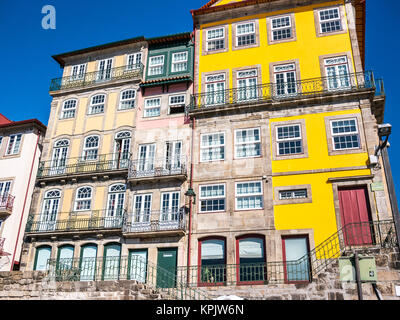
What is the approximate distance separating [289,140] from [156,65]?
9.99 metres

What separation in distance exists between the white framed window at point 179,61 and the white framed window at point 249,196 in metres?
8.70

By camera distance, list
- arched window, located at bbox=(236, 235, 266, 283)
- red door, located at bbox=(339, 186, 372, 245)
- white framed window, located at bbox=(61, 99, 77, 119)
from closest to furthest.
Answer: red door, located at bbox=(339, 186, 372, 245)
arched window, located at bbox=(236, 235, 266, 283)
white framed window, located at bbox=(61, 99, 77, 119)

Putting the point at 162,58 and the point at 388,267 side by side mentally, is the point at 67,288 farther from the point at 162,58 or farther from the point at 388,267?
the point at 162,58

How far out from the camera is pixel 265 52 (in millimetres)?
23375

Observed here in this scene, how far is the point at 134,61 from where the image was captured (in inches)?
1024

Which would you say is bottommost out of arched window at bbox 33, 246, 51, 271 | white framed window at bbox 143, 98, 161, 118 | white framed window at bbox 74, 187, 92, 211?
arched window at bbox 33, 246, 51, 271

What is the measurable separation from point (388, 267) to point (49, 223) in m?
17.0

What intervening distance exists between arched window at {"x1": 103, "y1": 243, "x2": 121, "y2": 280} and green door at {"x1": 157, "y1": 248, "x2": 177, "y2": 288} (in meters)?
2.09

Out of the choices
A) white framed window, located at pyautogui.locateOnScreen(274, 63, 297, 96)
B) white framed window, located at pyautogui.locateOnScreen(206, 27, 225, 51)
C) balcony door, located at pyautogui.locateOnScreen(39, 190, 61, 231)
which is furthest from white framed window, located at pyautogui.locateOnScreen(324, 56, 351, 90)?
balcony door, located at pyautogui.locateOnScreen(39, 190, 61, 231)

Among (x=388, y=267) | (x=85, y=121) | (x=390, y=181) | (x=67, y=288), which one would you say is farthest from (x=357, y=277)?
(x=85, y=121)

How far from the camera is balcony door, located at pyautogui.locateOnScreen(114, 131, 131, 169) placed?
23.0 meters

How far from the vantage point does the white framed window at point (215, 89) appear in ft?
75.4

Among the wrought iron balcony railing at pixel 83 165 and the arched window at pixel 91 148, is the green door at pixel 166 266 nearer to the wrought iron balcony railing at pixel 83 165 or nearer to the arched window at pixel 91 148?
the wrought iron balcony railing at pixel 83 165

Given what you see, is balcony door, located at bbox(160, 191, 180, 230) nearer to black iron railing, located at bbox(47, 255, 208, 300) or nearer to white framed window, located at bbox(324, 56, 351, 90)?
black iron railing, located at bbox(47, 255, 208, 300)
